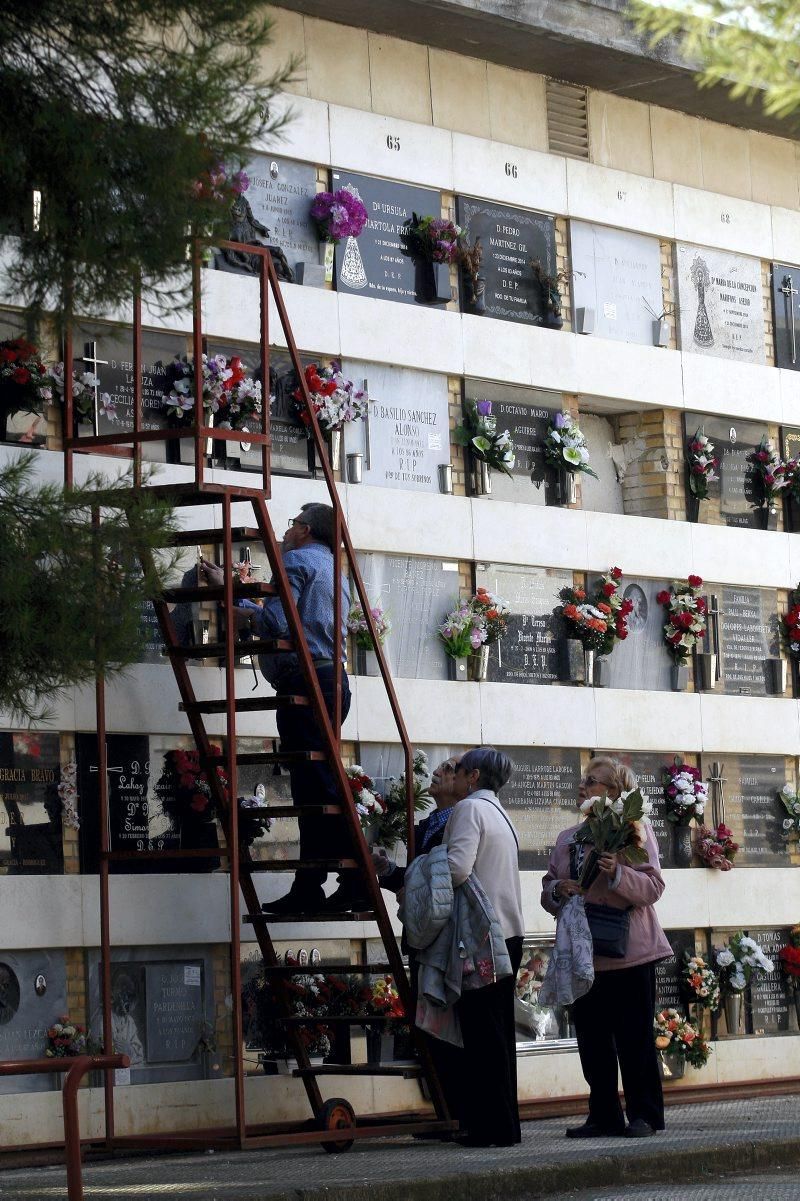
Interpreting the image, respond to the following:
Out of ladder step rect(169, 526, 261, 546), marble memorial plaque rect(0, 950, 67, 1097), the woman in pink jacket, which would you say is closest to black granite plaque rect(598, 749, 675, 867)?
the woman in pink jacket

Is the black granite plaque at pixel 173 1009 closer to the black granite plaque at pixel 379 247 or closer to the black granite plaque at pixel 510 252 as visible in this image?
the black granite plaque at pixel 379 247

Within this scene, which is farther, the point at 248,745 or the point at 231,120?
the point at 248,745

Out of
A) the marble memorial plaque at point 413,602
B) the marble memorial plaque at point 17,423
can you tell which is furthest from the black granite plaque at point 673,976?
the marble memorial plaque at point 17,423

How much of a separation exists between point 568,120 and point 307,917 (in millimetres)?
5429

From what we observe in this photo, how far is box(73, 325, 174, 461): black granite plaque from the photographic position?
9.90 meters

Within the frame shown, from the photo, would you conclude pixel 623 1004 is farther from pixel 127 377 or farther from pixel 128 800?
pixel 127 377

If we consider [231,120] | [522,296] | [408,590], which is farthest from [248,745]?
[231,120]

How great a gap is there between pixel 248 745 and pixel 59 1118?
2009 millimetres

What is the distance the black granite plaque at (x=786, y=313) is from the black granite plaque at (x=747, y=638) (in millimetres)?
1526

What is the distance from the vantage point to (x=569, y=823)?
11.8 meters

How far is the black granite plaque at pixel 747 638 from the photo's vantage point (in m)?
12.7

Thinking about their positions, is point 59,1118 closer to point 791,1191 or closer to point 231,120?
point 791,1191

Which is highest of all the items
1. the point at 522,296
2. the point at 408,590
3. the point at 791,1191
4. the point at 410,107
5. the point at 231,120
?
the point at 410,107

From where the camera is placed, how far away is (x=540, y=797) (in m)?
11.6
